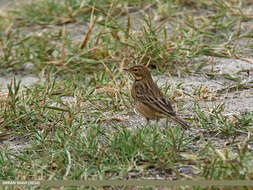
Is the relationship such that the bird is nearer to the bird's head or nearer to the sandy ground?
the bird's head

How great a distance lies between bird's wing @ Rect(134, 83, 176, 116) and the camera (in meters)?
5.64

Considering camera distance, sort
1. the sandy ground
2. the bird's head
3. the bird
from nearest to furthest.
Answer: the bird
the sandy ground
the bird's head

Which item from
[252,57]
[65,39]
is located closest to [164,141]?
[252,57]

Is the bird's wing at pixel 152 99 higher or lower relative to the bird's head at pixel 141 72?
lower

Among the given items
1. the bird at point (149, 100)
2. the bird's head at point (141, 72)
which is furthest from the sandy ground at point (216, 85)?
the bird's head at point (141, 72)

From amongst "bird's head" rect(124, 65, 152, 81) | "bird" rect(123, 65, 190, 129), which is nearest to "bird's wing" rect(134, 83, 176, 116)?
"bird" rect(123, 65, 190, 129)

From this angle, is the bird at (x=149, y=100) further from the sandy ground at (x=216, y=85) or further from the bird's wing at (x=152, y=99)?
the sandy ground at (x=216, y=85)

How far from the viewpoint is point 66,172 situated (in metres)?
4.52

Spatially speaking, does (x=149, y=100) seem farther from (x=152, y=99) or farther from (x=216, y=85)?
(x=216, y=85)

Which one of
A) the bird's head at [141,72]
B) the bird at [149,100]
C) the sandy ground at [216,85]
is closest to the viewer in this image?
the bird at [149,100]

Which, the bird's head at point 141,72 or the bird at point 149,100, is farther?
the bird's head at point 141,72

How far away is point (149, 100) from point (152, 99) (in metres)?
0.03

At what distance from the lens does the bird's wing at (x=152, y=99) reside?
18.5 feet

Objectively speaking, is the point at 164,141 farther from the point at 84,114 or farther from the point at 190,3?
the point at 190,3
